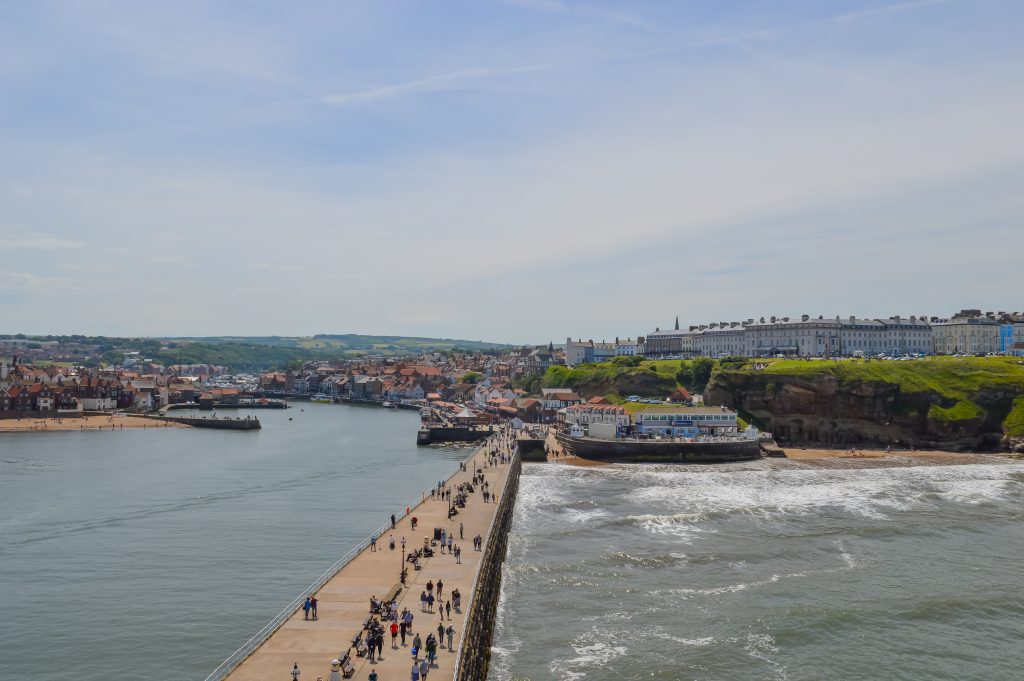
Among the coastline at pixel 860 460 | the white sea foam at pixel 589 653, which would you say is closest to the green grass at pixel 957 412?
the coastline at pixel 860 460

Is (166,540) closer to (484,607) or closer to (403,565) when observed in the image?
(403,565)

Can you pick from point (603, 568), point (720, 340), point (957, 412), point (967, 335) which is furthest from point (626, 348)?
point (603, 568)

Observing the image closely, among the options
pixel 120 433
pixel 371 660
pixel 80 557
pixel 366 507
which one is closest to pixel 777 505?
pixel 366 507

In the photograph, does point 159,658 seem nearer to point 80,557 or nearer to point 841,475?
point 80,557

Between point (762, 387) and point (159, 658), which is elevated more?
point (762, 387)

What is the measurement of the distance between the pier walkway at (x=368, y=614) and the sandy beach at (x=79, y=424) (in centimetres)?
8682

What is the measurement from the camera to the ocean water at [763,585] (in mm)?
27328

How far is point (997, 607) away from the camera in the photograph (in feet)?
107

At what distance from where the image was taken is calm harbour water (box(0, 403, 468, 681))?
90.1ft

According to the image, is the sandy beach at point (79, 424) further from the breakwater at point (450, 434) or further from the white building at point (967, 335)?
the white building at point (967, 335)

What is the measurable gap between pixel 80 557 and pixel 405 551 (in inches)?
645

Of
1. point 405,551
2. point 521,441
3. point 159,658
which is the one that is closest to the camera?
point 159,658

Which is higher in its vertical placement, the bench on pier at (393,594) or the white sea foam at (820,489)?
the bench on pier at (393,594)

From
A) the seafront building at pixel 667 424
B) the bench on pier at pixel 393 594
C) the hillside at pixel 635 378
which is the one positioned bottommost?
the bench on pier at pixel 393 594
